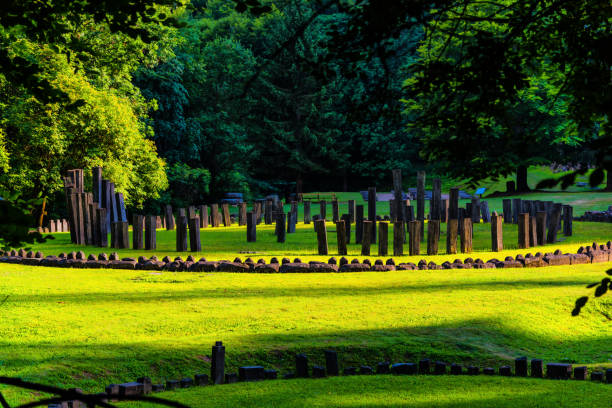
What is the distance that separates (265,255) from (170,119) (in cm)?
2795

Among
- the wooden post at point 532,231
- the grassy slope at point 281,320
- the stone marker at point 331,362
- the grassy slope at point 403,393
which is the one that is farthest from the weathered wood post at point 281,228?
the grassy slope at point 403,393

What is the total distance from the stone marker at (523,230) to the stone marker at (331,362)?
44.9 ft

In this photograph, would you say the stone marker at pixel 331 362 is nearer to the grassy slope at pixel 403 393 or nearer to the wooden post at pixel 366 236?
the grassy slope at pixel 403 393

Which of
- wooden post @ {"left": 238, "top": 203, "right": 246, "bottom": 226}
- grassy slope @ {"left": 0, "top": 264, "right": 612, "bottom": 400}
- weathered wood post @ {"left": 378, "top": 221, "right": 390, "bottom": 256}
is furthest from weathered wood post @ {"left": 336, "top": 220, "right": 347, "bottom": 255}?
wooden post @ {"left": 238, "top": 203, "right": 246, "bottom": 226}

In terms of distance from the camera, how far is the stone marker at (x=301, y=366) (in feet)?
25.8

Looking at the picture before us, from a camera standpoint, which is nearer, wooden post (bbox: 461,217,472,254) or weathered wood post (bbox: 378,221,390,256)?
weathered wood post (bbox: 378,221,390,256)

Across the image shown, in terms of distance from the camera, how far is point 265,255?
18734mm

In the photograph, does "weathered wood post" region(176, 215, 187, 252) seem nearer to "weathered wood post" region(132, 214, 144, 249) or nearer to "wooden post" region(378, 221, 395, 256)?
"weathered wood post" region(132, 214, 144, 249)

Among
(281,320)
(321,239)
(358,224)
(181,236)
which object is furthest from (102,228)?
(281,320)

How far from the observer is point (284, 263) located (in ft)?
49.9

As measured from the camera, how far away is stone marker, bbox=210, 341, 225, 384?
748cm

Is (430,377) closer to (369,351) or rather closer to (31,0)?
(369,351)

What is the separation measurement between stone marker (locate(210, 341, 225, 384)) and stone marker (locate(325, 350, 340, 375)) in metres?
1.14

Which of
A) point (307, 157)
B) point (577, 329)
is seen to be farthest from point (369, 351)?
point (307, 157)
